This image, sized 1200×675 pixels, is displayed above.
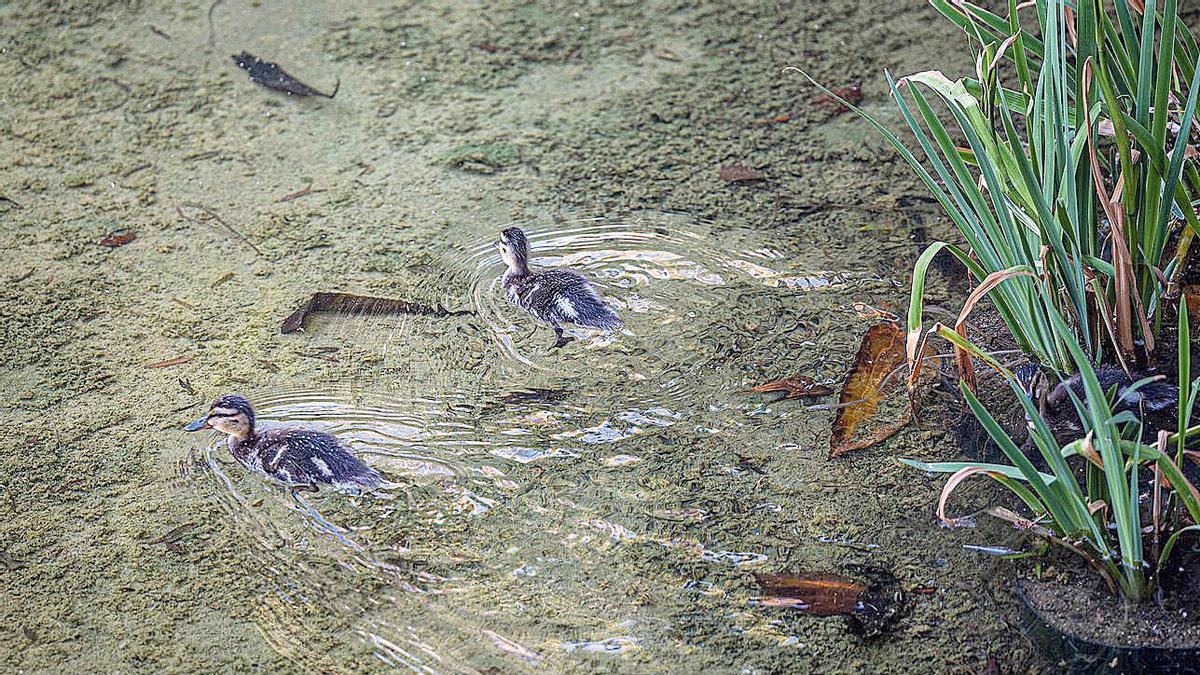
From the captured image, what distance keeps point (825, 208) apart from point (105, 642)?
7.79 ft

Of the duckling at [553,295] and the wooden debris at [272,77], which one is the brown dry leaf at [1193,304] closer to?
the duckling at [553,295]

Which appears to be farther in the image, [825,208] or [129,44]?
[129,44]

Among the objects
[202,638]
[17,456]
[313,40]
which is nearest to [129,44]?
[313,40]

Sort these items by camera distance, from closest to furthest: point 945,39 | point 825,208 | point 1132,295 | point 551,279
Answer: point 1132,295
point 551,279
point 825,208
point 945,39

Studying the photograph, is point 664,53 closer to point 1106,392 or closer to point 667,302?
point 667,302

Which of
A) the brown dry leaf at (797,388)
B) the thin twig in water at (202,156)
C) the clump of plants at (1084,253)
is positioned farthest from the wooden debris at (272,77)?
the clump of plants at (1084,253)

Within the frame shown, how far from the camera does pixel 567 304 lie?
3061 millimetres

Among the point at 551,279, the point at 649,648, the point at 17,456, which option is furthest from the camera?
the point at 551,279

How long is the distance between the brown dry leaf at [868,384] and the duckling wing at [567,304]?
641mm

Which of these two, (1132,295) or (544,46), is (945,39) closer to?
(544,46)

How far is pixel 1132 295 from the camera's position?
2510 millimetres

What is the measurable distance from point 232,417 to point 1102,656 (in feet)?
6.13

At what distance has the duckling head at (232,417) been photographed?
2631 mm

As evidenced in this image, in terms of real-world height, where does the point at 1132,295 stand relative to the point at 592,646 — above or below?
above
